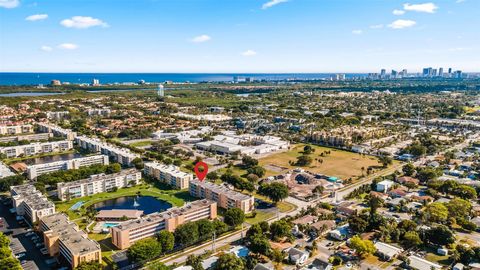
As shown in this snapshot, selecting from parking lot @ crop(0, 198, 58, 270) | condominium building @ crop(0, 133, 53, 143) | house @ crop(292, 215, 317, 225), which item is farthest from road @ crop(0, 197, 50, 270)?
condominium building @ crop(0, 133, 53, 143)

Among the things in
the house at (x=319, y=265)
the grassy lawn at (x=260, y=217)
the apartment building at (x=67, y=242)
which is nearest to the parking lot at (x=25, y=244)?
the apartment building at (x=67, y=242)

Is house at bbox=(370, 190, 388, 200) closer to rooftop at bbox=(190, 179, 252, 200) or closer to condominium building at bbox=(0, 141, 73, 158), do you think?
rooftop at bbox=(190, 179, 252, 200)

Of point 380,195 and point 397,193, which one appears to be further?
point 397,193

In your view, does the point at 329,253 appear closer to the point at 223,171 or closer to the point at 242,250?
the point at 242,250

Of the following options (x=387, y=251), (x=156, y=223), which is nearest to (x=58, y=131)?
(x=156, y=223)

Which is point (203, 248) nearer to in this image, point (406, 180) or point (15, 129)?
point (406, 180)

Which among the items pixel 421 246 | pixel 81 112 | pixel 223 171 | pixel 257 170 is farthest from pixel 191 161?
pixel 81 112
